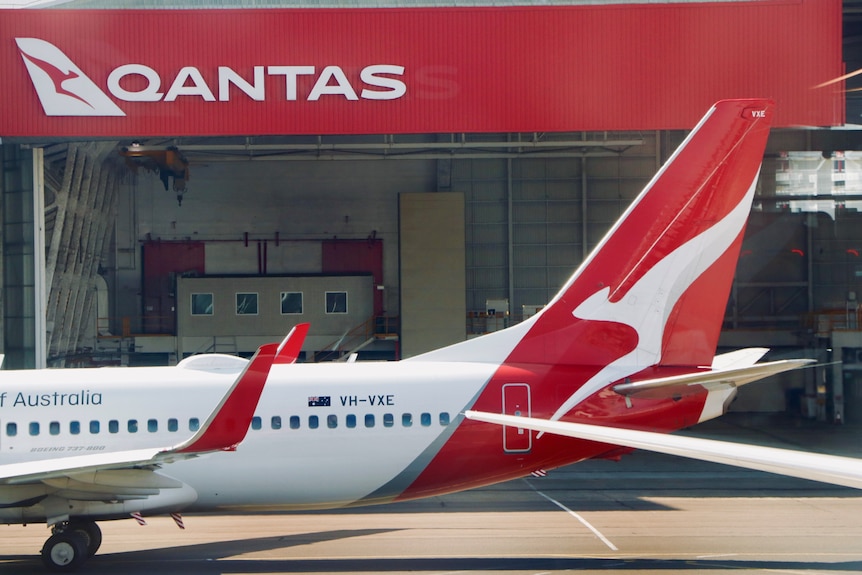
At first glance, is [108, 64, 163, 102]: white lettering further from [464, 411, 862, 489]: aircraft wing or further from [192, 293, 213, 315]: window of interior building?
[464, 411, 862, 489]: aircraft wing

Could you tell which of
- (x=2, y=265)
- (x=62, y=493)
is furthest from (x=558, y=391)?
(x=2, y=265)

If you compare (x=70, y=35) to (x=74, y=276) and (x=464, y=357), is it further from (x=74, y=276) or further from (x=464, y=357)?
(x=464, y=357)

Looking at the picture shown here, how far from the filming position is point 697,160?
1575cm

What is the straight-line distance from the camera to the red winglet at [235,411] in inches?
462

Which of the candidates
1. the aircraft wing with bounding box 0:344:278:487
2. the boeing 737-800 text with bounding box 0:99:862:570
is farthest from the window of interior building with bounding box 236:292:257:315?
the aircraft wing with bounding box 0:344:278:487

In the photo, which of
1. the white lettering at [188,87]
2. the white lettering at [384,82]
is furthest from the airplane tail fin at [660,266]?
the white lettering at [188,87]

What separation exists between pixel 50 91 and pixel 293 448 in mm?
14868

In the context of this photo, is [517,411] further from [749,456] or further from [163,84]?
[163,84]

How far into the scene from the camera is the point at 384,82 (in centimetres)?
2498

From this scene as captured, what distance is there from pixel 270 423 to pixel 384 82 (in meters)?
12.8

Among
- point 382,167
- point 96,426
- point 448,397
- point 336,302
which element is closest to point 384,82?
point 448,397

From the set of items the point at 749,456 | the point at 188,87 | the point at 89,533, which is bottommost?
the point at 89,533

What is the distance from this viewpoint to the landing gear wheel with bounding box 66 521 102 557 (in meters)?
14.5

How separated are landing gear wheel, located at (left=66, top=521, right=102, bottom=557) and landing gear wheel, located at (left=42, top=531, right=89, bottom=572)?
0.20 meters
